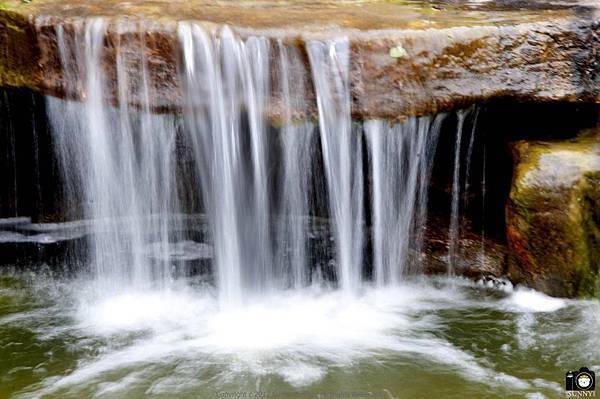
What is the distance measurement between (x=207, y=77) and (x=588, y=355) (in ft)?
10.3

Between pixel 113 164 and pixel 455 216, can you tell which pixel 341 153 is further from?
pixel 113 164

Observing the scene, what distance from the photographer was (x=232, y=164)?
5.10 meters

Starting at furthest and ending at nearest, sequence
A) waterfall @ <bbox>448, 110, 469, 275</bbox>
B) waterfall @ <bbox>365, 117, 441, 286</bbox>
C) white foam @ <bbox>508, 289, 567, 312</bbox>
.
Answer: waterfall @ <bbox>448, 110, 469, 275</bbox> → waterfall @ <bbox>365, 117, 441, 286</bbox> → white foam @ <bbox>508, 289, 567, 312</bbox>

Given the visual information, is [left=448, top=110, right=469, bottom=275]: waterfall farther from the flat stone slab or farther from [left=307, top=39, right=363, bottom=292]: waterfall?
[left=307, top=39, right=363, bottom=292]: waterfall

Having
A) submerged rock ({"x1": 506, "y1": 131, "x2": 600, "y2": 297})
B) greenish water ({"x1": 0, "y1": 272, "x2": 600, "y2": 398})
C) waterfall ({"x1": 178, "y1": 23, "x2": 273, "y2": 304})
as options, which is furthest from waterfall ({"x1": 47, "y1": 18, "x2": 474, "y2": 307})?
submerged rock ({"x1": 506, "y1": 131, "x2": 600, "y2": 297})

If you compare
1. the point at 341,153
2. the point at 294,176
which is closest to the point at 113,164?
the point at 294,176

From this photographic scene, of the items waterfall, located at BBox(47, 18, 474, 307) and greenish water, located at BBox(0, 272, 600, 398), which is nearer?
greenish water, located at BBox(0, 272, 600, 398)

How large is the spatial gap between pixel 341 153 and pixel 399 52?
85cm

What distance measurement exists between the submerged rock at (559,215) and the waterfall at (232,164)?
67cm

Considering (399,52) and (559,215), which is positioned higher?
(399,52)

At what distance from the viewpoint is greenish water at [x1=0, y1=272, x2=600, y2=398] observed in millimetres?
4117

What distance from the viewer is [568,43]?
513 cm

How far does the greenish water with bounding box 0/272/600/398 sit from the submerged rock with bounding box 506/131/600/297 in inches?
7.5

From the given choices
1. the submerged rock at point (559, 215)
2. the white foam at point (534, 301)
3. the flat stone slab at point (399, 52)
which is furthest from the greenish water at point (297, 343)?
the flat stone slab at point (399, 52)
